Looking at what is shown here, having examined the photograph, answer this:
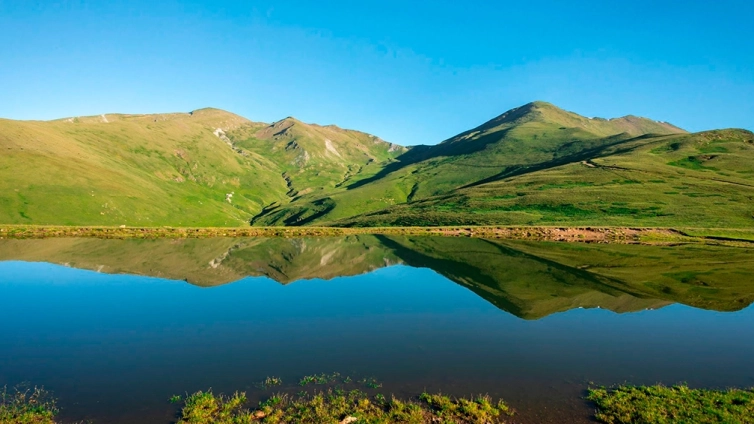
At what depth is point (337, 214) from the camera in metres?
172

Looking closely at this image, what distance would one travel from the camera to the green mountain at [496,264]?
3497 centimetres

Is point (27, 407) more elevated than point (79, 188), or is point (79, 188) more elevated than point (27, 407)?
point (79, 188)

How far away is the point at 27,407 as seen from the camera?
14555 mm

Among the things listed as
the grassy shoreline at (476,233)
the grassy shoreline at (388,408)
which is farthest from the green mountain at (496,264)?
the grassy shoreline at (388,408)

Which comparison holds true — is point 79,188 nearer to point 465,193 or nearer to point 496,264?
point 496,264

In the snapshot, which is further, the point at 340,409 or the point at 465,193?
the point at 465,193

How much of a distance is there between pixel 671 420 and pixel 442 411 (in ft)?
29.6

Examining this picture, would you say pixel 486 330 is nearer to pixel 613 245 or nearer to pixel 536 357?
pixel 536 357

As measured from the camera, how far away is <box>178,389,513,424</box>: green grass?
14.3m

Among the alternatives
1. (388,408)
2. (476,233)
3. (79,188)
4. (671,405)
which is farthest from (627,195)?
(79,188)

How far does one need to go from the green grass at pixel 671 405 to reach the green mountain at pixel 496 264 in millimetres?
11724

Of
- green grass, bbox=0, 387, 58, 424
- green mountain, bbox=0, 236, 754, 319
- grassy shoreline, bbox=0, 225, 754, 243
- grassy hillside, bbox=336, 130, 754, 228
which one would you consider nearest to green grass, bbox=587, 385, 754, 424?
green mountain, bbox=0, 236, 754, 319

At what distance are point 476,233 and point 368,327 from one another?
229ft

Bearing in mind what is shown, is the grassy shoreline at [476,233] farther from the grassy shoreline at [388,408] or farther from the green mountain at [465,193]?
the grassy shoreline at [388,408]
